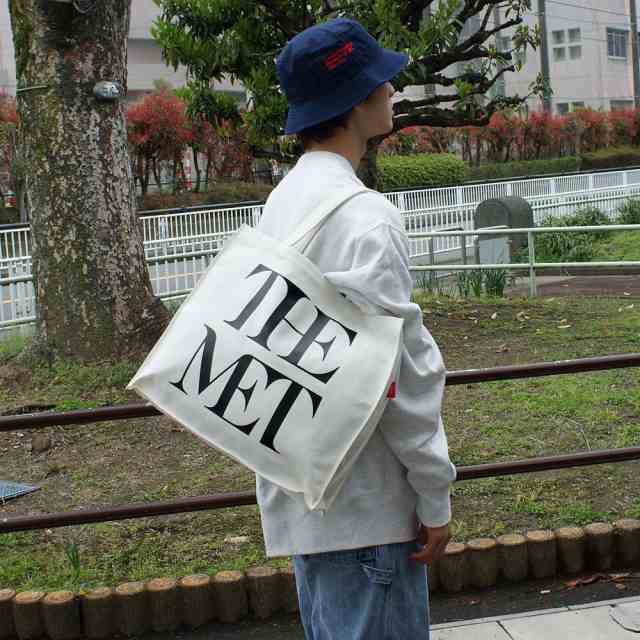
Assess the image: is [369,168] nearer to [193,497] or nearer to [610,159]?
[193,497]

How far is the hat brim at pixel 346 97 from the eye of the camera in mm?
2193

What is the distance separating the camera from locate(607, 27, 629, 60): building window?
54062mm

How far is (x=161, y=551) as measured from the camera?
4.62m

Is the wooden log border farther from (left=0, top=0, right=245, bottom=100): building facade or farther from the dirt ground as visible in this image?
(left=0, top=0, right=245, bottom=100): building facade

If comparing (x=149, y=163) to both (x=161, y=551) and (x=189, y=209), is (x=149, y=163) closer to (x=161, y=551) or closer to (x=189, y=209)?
(x=189, y=209)

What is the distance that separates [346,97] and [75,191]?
5.45 m

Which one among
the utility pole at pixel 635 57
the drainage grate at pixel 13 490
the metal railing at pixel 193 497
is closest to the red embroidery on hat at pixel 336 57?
the metal railing at pixel 193 497

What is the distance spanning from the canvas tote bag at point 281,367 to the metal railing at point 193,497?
5.57 feet

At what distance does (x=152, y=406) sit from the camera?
3.82 meters

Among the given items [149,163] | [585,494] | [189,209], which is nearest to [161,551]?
[585,494]

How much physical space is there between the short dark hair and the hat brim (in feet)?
0.05

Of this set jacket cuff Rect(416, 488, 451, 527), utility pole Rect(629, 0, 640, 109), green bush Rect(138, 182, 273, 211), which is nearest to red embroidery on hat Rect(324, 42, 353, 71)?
jacket cuff Rect(416, 488, 451, 527)

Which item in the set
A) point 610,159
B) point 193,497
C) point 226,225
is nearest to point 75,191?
point 193,497

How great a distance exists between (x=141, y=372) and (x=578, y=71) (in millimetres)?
Answer: 53801
